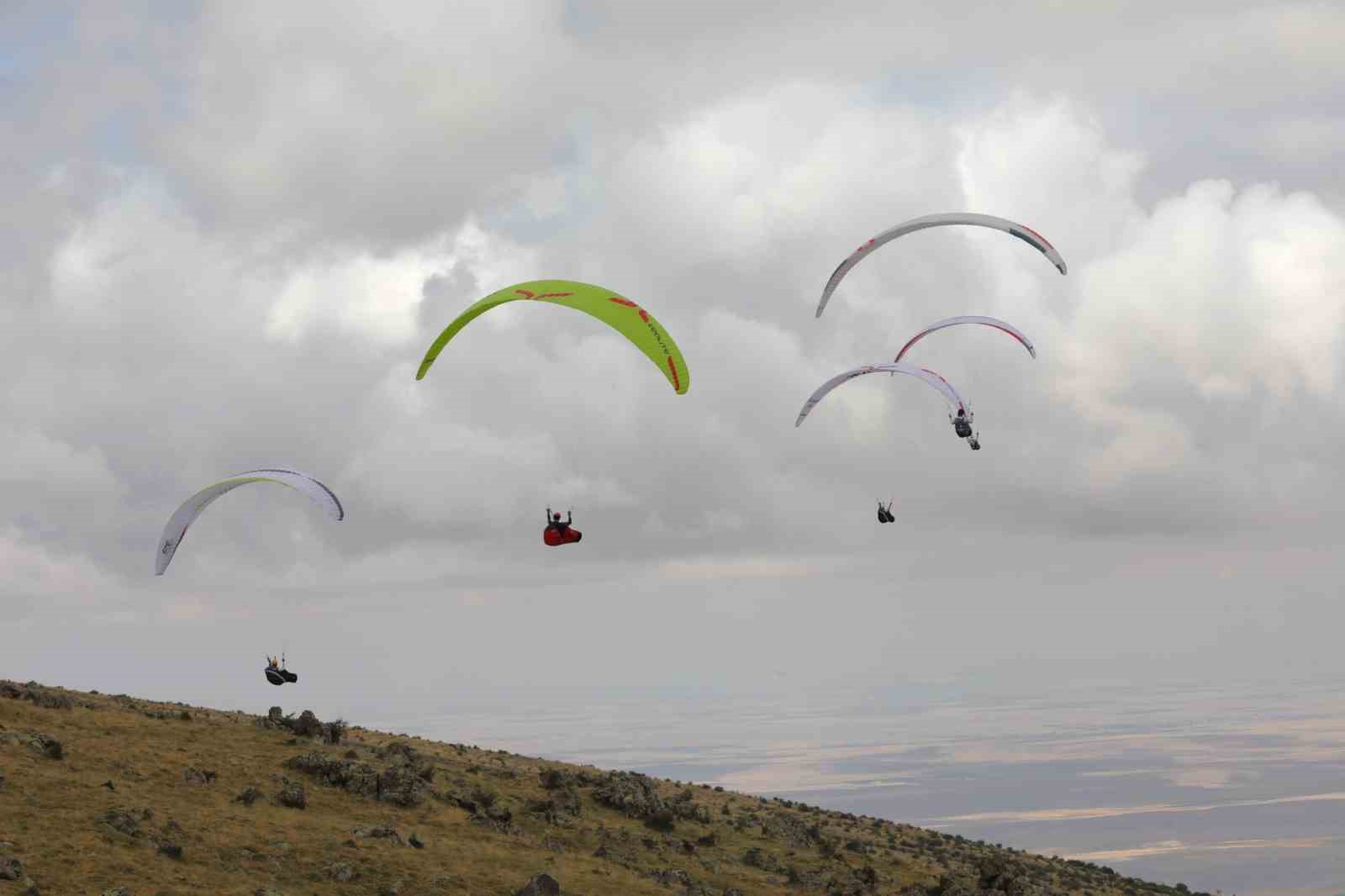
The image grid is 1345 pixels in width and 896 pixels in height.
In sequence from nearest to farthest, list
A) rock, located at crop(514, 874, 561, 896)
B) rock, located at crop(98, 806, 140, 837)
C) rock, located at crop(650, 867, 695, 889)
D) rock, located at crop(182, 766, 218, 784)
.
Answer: rock, located at crop(98, 806, 140, 837) < rock, located at crop(514, 874, 561, 896) < rock, located at crop(182, 766, 218, 784) < rock, located at crop(650, 867, 695, 889)

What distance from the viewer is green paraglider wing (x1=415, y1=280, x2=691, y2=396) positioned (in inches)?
1608

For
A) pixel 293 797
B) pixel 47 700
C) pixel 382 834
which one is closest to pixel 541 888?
pixel 382 834

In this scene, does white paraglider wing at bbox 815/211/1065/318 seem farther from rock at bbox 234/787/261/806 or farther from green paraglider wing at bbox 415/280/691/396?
rock at bbox 234/787/261/806

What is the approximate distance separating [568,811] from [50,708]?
20976 millimetres

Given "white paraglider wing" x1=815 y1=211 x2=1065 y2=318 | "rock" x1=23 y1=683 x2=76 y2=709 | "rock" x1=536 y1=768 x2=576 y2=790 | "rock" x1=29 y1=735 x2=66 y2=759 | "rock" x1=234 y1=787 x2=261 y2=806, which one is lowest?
"rock" x1=234 y1=787 x2=261 y2=806

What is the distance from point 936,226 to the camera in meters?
51.1

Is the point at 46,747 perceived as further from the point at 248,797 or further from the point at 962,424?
the point at 962,424

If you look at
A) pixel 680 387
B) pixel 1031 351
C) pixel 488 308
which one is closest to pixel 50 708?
pixel 488 308

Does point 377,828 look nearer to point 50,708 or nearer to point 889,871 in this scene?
point 50,708

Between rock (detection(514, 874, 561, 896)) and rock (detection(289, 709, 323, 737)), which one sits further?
rock (detection(289, 709, 323, 737))

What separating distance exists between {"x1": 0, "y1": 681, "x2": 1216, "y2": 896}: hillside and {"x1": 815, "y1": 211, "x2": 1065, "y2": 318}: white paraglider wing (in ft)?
74.5

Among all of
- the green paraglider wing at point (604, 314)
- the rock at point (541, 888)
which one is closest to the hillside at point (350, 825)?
the rock at point (541, 888)

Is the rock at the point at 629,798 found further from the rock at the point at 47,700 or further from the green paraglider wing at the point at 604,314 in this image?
the green paraglider wing at the point at 604,314

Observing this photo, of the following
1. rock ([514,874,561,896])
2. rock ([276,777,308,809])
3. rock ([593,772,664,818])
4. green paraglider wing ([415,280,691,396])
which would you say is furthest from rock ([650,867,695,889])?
green paraglider wing ([415,280,691,396])
